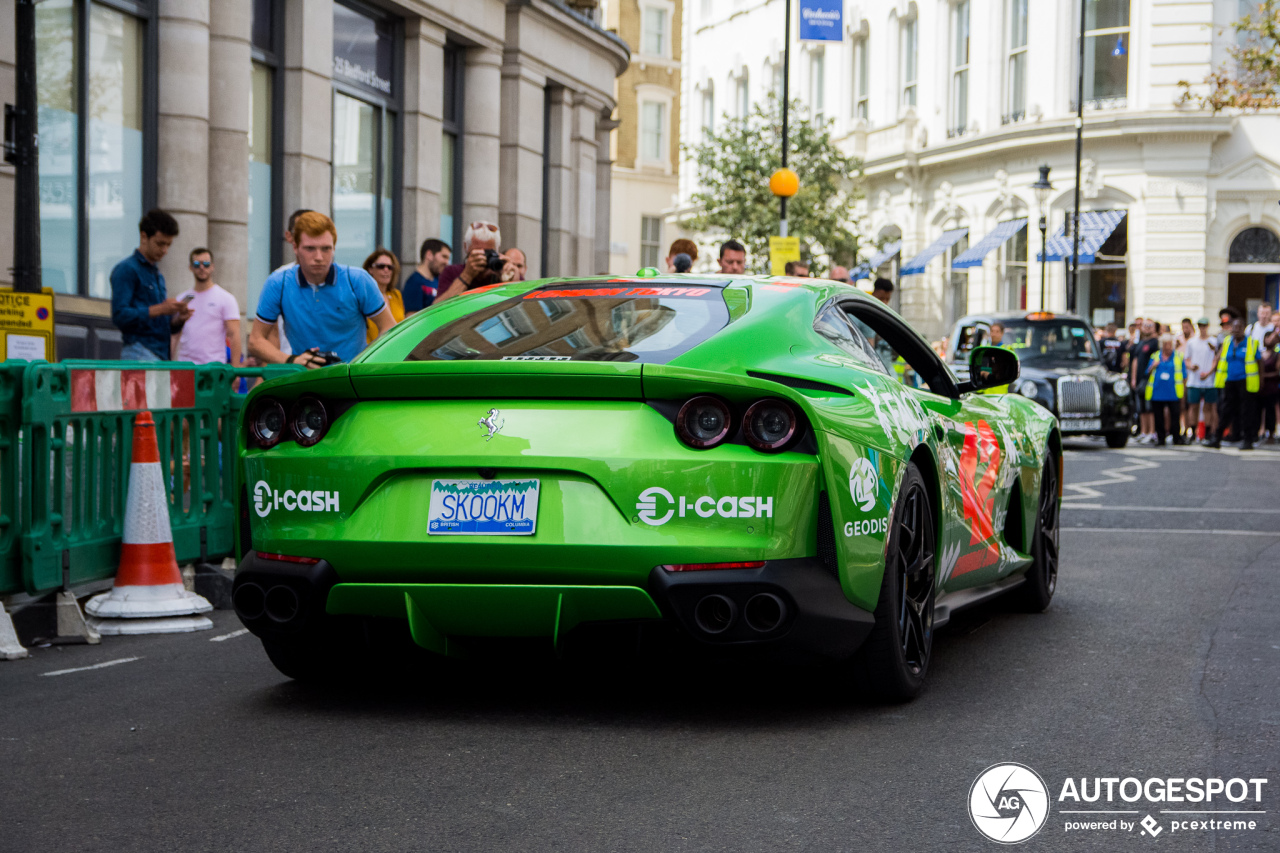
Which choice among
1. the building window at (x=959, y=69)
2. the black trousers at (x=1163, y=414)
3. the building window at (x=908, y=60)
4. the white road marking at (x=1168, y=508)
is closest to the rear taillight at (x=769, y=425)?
the white road marking at (x=1168, y=508)

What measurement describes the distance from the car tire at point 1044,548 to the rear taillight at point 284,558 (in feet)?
11.3

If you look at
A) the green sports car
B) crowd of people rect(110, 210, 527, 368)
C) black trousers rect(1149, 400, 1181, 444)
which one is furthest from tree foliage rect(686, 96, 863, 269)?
the green sports car

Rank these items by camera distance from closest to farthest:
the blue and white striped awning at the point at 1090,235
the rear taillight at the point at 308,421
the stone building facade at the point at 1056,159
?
the rear taillight at the point at 308,421 → the stone building facade at the point at 1056,159 → the blue and white striped awning at the point at 1090,235

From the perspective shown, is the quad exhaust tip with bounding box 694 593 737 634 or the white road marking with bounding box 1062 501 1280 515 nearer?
the quad exhaust tip with bounding box 694 593 737 634

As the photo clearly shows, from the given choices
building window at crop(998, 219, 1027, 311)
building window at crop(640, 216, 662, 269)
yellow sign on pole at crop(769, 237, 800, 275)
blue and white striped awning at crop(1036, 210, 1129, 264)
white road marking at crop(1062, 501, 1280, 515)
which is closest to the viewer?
white road marking at crop(1062, 501, 1280, 515)

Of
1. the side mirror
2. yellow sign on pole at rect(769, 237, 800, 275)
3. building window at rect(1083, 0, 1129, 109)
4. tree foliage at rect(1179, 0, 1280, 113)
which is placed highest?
building window at rect(1083, 0, 1129, 109)

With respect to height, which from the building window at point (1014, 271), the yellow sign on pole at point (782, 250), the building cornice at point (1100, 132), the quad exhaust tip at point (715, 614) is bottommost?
the quad exhaust tip at point (715, 614)

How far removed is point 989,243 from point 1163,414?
59.8 feet

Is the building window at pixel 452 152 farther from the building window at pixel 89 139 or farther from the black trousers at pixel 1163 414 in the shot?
the black trousers at pixel 1163 414

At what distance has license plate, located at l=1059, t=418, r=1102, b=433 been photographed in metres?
21.4

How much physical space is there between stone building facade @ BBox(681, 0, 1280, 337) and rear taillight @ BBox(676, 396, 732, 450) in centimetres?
3576

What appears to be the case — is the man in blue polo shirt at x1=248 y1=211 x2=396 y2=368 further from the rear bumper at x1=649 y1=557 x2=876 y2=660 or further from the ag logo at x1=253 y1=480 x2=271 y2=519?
the rear bumper at x1=649 y1=557 x2=876 y2=660

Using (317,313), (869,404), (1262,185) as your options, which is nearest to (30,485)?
(317,313)

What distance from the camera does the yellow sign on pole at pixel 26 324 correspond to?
9549 millimetres
